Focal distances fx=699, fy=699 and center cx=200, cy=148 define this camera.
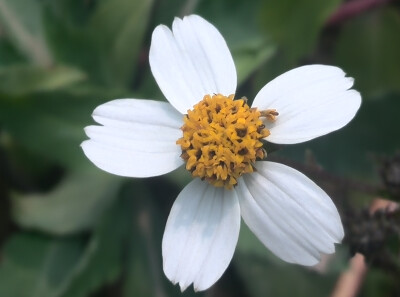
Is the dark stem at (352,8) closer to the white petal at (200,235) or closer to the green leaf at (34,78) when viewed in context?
the green leaf at (34,78)

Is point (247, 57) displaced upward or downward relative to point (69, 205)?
upward

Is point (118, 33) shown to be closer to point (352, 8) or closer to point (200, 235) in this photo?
point (352, 8)

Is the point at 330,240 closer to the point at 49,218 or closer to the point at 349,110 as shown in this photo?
the point at 349,110

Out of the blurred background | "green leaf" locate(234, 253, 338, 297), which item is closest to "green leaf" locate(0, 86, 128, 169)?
the blurred background

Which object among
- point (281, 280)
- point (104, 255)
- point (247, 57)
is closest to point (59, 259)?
point (104, 255)

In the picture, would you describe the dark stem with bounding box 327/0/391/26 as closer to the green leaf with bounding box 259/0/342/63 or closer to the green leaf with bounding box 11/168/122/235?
the green leaf with bounding box 259/0/342/63

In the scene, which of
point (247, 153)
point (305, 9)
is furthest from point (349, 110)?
point (305, 9)

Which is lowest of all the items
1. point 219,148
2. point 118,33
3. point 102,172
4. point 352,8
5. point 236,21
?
point 219,148

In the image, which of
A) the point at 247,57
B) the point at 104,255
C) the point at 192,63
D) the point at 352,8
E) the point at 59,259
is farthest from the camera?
the point at 352,8
